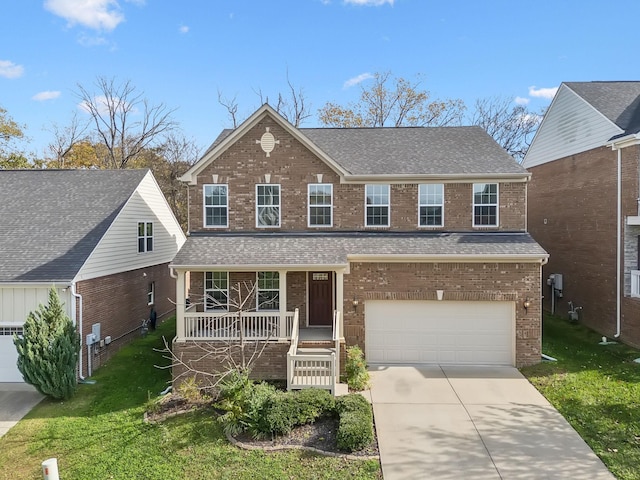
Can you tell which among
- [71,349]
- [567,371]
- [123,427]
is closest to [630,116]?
[567,371]

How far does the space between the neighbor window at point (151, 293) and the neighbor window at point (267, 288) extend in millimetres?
6943

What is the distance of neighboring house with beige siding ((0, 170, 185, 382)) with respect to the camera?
39.7 ft

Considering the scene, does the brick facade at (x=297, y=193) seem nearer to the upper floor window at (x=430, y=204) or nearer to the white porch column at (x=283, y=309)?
the upper floor window at (x=430, y=204)

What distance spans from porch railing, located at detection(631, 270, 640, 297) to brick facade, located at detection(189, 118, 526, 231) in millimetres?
4260

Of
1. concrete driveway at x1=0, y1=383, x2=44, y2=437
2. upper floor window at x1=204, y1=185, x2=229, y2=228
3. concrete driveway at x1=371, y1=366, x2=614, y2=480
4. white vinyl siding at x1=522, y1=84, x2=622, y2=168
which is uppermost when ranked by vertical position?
white vinyl siding at x1=522, y1=84, x2=622, y2=168

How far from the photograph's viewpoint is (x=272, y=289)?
1355cm

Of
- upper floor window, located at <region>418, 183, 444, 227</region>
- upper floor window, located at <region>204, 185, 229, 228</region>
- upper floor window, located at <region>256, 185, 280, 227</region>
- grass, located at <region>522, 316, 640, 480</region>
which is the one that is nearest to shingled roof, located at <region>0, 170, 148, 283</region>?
upper floor window, located at <region>204, 185, 229, 228</region>

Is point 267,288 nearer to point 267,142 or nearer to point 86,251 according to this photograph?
point 267,142

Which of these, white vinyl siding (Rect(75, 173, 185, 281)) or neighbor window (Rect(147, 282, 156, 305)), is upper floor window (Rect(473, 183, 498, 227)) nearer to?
white vinyl siding (Rect(75, 173, 185, 281))

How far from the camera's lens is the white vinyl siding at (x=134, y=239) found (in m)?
13.6

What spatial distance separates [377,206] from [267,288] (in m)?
4.81

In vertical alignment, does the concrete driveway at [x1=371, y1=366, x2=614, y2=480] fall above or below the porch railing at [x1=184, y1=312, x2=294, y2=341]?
below

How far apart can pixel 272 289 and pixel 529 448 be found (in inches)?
330

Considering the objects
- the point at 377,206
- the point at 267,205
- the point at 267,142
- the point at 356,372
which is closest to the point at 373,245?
the point at 377,206
